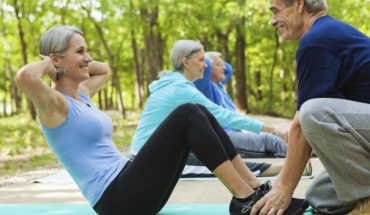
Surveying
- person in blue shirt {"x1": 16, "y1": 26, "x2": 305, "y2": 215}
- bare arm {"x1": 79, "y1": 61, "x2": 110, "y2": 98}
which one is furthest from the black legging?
bare arm {"x1": 79, "y1": 61, "x2": 110, "y2": 98}

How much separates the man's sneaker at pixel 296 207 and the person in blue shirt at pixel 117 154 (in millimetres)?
17

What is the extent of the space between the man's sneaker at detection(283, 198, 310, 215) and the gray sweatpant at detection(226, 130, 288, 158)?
3.12 meters

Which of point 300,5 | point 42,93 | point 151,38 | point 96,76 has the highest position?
point 300,5

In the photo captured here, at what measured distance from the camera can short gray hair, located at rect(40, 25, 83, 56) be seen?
3.13 metres

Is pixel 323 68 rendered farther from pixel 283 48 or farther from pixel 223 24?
pixel 283 48

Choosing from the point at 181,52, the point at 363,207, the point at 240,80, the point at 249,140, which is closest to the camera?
the point at 363,207

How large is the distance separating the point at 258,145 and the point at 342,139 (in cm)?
352

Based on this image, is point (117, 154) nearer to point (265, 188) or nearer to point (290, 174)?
point (265, 188)

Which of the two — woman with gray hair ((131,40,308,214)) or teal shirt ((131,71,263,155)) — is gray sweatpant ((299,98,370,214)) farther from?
teal shirt ((131,71,263,155))

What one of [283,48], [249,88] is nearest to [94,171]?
[283,48]

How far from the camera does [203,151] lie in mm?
2939

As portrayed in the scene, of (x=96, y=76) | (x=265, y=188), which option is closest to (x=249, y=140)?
(x=96, y=76)

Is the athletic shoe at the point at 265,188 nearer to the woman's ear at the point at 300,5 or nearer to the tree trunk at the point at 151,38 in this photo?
the woman's ear at the point at 300,5

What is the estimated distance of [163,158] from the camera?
9.77 ft
